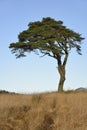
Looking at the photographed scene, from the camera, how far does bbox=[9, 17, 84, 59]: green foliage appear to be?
41.5 meters

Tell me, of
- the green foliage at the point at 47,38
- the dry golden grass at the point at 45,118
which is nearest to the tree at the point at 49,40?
the green foliage at the point at 47,38

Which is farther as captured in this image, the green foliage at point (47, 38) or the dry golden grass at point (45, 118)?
the green foliage at point (47, 38)

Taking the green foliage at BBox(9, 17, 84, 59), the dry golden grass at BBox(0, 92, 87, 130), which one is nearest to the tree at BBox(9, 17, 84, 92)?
the green foliage at BBox(9, 17, 84, 59)

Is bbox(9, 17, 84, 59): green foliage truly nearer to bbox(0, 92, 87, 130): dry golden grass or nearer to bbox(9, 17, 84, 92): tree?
bbox(9, 17, 84, 92): tree

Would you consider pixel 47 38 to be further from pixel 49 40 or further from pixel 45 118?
pixel 45 118

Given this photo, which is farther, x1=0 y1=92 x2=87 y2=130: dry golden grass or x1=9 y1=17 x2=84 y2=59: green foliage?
x1=9 y1=17 x2=84 y2=59: green foliage

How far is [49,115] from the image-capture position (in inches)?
435

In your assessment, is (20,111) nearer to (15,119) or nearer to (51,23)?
(15,119)

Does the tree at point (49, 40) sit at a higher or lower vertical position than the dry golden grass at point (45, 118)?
higher

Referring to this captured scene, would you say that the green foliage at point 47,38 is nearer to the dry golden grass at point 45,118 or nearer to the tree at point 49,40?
the tree at point 49,40

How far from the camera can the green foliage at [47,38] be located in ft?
136

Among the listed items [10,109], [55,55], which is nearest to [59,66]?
[55,55]

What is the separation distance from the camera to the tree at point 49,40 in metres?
41.5

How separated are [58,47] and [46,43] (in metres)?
1.42
